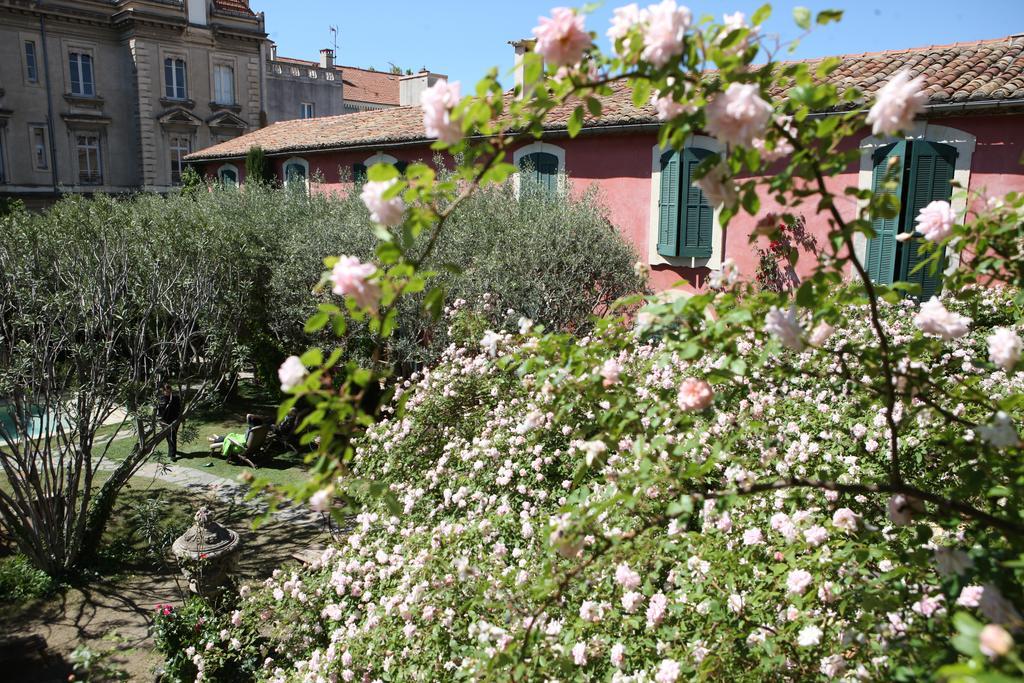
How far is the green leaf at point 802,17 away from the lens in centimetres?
206

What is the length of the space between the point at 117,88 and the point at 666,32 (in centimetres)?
3518

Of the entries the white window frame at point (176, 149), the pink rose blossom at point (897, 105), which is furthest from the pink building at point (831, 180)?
the white window frame at point (176, 149)

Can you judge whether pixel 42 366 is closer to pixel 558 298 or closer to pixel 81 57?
pixel 558 298

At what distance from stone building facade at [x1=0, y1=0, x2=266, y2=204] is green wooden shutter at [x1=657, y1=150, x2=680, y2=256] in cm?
2635

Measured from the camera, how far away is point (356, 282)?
198cm

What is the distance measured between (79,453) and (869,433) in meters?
7.45

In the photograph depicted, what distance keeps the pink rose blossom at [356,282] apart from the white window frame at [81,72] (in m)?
34.3

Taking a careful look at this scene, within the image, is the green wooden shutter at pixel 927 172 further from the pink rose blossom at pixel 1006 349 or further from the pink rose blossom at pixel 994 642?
the pink rose blossom at pixel 994 642

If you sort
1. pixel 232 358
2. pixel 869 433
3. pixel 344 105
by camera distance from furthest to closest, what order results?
pixel 344 105, pixel 232 358, pixel 869 433

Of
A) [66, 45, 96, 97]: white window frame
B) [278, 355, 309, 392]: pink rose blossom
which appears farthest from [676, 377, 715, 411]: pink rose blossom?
[66, 45, 96, 97]: white window frame

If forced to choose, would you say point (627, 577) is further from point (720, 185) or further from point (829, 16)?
point (829, 16)

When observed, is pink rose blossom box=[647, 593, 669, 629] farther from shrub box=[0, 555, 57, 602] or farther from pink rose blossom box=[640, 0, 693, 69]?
shrub box=[0, 555, 57, 602]

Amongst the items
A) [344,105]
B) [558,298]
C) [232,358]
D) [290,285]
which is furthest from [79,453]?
[344,105]

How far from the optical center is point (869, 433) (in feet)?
15.3
